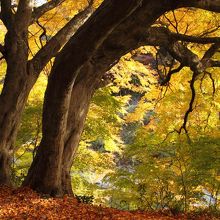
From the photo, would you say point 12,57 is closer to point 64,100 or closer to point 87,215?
point 64,100

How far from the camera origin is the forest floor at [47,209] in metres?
4.96

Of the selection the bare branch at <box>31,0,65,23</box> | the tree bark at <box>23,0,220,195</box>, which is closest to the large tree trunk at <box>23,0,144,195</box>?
the tree bark at <box>23,0,220,195</box>

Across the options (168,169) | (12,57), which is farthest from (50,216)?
(168,169)

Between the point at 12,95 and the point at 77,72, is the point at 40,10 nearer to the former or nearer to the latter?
the point at 12,95

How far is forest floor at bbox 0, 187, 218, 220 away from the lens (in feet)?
16.3

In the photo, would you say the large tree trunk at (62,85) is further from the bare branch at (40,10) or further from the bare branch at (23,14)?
the bare branch at (40,10)

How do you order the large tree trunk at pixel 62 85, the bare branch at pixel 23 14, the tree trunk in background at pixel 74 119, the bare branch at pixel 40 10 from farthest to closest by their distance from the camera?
the bare branch at pixel 40 10 → the bare branch at pixel 23 14 → the tree trunk in background at pixel 74 119 → the large tree trunk at pixel 62 85

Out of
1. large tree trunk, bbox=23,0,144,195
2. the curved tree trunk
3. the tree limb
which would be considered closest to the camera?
large tree trunk, bbox=23,0,144,195

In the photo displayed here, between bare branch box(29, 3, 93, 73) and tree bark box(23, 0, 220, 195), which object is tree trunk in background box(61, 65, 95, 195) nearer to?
tree bark box(23, 0, 220, 195)

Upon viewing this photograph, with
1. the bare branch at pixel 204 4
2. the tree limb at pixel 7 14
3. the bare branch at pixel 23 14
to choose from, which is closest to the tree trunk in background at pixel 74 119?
the bare branch at pixel 23 14

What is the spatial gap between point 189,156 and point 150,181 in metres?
1.23

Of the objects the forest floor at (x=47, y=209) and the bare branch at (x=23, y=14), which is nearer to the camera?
the forest floor at (x=47, y=209)

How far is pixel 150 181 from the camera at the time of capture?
31.9 feet

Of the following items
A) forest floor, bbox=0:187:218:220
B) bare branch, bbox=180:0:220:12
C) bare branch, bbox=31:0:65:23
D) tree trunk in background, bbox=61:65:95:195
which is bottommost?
forest floor, bbox=0:187:218:220
